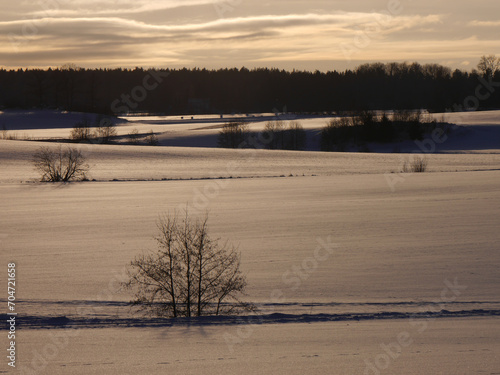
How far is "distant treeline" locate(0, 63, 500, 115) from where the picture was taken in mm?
120188

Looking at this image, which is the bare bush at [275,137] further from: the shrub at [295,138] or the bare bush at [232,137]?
the bare bush at [232,137]

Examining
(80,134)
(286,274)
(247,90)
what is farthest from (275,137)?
(247,90)

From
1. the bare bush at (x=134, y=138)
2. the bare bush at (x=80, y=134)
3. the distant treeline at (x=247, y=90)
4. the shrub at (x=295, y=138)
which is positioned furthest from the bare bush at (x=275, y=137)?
the distant treeline at (x=247, y=90)

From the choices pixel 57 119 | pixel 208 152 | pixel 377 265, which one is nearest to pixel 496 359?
pixel 377 265

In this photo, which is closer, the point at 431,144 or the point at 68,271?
A: the point at 68,271

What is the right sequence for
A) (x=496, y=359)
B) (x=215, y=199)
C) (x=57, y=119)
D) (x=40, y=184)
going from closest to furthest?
(x=496, y=359) → (x=215, y=199) → (x=40, y=184) → (x=57, y=119)

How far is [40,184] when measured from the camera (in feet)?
116

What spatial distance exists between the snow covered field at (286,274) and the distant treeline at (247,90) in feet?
282

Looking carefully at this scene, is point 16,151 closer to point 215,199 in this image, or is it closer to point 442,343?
point 215,199

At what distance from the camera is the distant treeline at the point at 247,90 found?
120m

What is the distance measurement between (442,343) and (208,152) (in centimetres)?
4857

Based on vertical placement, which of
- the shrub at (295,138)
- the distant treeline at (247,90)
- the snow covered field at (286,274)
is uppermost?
the distant treeline at (247,90)

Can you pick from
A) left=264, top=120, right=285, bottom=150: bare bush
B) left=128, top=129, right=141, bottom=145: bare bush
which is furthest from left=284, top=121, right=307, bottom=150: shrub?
left=128, top=129, right=141, bottom=145: bare bush

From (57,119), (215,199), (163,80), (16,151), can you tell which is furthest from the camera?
(163,80)
